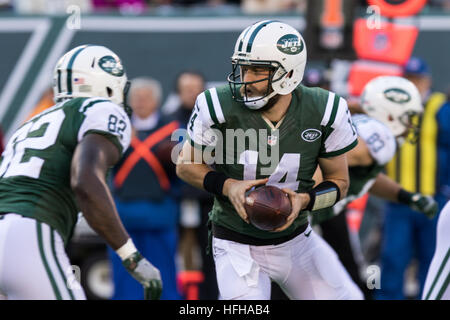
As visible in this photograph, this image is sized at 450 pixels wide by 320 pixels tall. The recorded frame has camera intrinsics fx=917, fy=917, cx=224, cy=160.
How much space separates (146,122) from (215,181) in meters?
3.08

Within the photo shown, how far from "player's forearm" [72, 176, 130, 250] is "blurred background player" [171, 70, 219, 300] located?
9.82ft

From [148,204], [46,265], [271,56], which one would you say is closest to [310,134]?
[271,56]

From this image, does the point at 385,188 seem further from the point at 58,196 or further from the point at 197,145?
the point at 58,196

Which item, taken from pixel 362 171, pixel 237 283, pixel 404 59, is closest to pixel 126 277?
pixel 362 171

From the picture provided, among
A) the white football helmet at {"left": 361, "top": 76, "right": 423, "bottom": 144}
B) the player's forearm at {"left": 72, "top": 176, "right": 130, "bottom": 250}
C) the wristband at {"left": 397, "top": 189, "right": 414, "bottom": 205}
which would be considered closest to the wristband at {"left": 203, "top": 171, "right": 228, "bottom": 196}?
the player's forearm at {"left": 72, "top": 176, "right": 130, "bottom": 250}

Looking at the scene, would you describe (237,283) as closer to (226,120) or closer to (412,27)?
(226,120)

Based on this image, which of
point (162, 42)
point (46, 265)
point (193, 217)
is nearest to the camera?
point (46, 265)

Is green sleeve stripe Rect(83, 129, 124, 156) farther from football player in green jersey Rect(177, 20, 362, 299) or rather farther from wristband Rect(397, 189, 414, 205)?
wristband Rect(397, 189, 414, 205)

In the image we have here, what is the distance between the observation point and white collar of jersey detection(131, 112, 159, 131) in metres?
7.46

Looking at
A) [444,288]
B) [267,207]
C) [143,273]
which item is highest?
[267,207]

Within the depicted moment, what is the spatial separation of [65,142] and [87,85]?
58 cm

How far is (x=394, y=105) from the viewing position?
5941 millimetres

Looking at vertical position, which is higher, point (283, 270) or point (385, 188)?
point (385, 188)

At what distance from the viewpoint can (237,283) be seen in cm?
454
